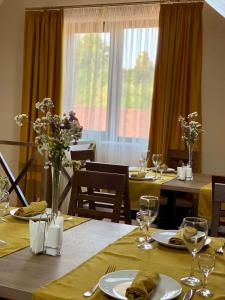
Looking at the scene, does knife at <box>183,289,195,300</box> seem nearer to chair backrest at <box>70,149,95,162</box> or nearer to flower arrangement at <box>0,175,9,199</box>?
flower arrangement at <box>0,175,9,199</box>

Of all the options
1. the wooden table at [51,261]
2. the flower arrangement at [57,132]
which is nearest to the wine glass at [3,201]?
the wooden table at [51,261]

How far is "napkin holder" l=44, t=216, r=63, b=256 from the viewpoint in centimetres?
162

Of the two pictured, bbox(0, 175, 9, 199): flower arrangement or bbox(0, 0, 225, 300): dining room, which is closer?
bbox(0, 175, 9, 199): flower arrangement

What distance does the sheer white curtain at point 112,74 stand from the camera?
522 centimetres

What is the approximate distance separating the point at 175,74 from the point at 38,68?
6.01ft

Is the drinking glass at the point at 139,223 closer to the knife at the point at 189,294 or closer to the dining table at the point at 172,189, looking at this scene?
the knife at the point at 189,294

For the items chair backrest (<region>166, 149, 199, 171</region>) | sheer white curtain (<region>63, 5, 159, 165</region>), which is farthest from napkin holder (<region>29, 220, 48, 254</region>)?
sheer white curtain (<region>63, 5, 159, 165</region>)

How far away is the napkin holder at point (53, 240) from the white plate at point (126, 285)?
31cm

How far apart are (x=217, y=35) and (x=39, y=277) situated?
161 inches

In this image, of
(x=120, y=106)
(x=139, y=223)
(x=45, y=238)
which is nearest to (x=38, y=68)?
(x=120, y=106)

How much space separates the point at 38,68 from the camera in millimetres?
5684

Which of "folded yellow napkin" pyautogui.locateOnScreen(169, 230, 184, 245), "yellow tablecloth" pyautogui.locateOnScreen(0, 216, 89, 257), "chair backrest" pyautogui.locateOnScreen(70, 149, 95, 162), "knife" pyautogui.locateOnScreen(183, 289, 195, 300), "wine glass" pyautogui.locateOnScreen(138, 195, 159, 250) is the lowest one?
"knife" pyautogui.locateOnScreen(183, 289, 195, 300)

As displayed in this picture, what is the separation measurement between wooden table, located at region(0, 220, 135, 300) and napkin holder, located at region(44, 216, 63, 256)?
1.1 inches

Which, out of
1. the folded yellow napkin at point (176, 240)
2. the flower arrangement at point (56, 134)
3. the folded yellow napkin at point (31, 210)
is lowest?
the folded yellow napkin at point (176, 240)
